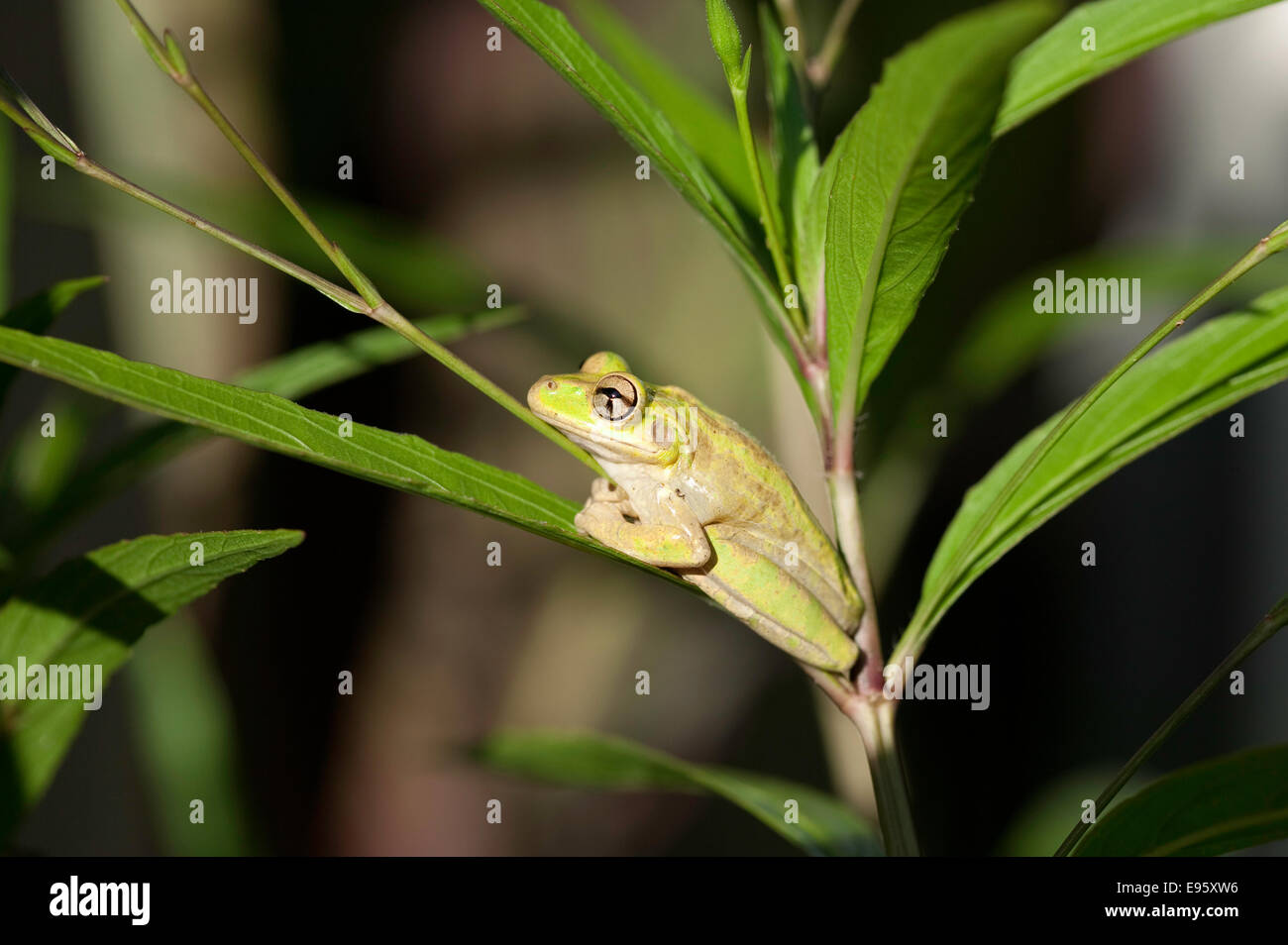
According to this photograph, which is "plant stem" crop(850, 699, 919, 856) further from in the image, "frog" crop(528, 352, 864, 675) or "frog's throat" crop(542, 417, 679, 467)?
"frog's throat" crop(542, 417, 679, 467)

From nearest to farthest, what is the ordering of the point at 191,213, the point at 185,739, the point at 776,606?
the point at 191,213, the point at 776,606, the point at 185,739

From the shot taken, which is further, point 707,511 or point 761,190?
point 707,511

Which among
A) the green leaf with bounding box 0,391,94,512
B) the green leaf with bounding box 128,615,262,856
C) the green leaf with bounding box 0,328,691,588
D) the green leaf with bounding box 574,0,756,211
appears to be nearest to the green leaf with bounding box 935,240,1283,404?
the green leaf with bounding box 574,0,756,211

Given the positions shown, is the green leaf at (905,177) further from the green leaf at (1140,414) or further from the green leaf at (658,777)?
the green leaf at (658,777)

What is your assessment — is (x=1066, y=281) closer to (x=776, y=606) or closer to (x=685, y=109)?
(x=685, y=109)

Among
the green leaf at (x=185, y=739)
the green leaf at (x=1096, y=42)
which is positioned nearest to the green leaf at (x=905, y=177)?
the green leaf at (x=1096, y=42)

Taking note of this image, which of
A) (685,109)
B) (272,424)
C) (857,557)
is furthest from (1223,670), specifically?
(685,109)
